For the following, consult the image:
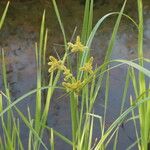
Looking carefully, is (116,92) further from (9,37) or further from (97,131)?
(9,37)

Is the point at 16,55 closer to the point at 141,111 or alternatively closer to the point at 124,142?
the point at 124,142

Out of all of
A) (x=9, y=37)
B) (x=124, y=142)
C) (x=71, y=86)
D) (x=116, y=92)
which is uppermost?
(x=71, y=86)

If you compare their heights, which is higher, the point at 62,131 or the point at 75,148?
the point at 75,148

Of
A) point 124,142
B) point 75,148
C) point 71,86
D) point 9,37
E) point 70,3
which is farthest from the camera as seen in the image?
point 70,3

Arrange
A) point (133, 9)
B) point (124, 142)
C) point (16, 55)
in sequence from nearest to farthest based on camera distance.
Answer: point (124, 142)
point (16, 55)
point (133, 9)

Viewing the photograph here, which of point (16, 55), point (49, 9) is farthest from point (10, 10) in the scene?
point (16, 55)

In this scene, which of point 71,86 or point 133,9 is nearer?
point 71,86
